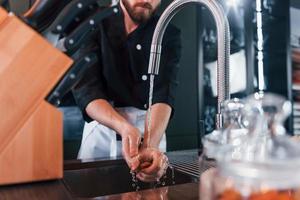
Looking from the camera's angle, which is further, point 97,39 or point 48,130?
point 97,39

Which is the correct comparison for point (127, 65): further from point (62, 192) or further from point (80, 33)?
point (62, 192)

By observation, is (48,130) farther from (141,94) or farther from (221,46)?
(141,94)

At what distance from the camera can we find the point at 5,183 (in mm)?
593

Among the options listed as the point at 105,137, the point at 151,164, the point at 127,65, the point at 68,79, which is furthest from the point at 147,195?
the point at 127,65

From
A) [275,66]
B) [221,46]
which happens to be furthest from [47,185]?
[275,66]

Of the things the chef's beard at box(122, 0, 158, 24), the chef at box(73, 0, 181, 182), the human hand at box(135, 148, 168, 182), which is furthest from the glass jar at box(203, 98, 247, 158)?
the chef's beard at box(122, 0, 158, 24)

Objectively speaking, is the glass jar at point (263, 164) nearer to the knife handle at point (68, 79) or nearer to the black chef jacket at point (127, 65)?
the knife handle at point (68, 79)

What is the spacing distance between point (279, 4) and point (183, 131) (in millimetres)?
1452

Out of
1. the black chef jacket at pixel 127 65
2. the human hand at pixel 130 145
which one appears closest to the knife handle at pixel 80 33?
the human hand at pixel 130 145

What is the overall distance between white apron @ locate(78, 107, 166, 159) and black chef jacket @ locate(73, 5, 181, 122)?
36 mm

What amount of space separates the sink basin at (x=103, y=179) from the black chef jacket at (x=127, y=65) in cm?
33

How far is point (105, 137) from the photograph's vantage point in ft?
3.89

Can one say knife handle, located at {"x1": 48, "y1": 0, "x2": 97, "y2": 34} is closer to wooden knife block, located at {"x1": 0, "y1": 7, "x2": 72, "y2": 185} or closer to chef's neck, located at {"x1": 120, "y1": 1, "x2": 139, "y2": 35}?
wooden knife block, located at {"x1": 0, "y1": 7, "x2": 72, "y2": 185}

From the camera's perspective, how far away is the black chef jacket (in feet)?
3.73
